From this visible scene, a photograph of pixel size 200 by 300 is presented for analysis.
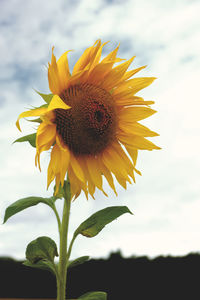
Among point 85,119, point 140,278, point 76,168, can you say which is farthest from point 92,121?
point 140,278

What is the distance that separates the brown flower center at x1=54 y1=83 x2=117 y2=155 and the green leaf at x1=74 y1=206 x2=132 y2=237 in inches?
17.8

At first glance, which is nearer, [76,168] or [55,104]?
[55,104]

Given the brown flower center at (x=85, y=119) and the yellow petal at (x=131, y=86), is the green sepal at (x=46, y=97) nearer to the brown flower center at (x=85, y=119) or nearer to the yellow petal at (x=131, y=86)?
the brown flower center at (x=85, y=119)

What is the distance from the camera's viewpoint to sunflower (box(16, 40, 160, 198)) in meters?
2.45

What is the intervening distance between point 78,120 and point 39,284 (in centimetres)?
986

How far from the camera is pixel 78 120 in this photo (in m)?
2.59

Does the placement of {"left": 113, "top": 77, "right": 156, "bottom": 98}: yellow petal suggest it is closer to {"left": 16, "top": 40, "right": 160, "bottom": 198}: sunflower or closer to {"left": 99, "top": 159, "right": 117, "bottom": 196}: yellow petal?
{"left": 16, "top": 40, "right": 160, "bottom": 198}: sunflower

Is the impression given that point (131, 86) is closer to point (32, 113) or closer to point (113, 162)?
point (113, 162)

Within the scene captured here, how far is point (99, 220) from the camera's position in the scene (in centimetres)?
275

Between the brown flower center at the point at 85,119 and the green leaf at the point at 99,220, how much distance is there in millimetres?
452

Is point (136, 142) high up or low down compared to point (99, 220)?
up

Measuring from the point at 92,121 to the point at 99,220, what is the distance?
0.73 meters

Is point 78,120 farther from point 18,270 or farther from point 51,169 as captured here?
point 18,270

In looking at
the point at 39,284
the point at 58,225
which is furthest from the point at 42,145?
the point at 39,284
